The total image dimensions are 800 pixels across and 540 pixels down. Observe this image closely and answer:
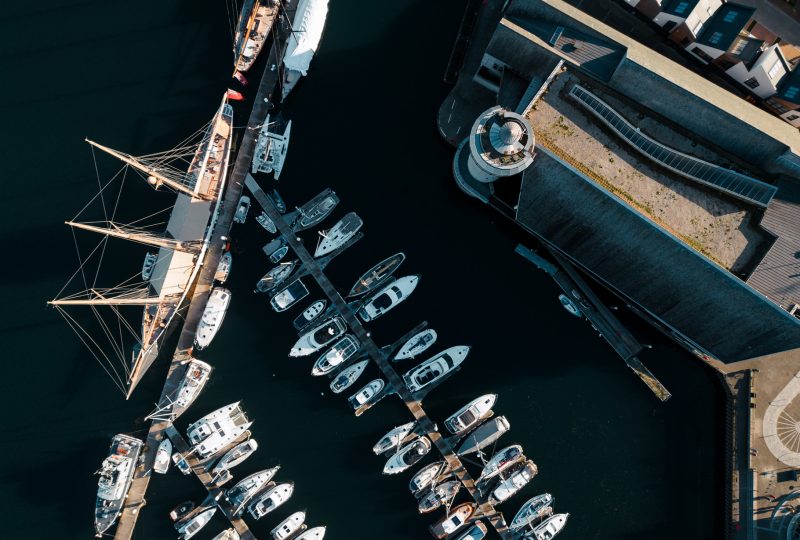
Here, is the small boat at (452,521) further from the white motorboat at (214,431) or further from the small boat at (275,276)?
the small boat at (275,276)

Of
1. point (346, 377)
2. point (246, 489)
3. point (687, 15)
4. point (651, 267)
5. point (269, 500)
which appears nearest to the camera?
point (651, 267)

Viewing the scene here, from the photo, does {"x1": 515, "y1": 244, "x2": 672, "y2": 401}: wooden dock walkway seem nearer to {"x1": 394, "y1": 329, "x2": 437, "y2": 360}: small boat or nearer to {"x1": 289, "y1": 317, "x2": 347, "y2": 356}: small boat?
{"x1": 394, "y1": 329, "x2": 437, "y2": 360}: small boat

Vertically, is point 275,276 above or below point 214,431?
above

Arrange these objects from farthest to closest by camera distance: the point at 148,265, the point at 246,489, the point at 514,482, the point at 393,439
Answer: the point at 148,265, the point at 393,439, the point at 246,489, the point at 514,482

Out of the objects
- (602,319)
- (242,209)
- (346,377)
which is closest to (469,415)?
(346,377)

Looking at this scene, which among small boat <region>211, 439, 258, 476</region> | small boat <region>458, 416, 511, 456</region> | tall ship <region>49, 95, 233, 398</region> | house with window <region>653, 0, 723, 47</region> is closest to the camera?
house with window <region>653, 0, 723, 47</region>

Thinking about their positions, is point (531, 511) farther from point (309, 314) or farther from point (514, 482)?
point (309, 314)

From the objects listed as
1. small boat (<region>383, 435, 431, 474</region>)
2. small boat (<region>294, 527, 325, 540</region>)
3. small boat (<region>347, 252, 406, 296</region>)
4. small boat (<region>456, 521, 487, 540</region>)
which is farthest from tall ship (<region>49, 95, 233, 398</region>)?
small boat (<region>456, 521, 487, 540</region>)
